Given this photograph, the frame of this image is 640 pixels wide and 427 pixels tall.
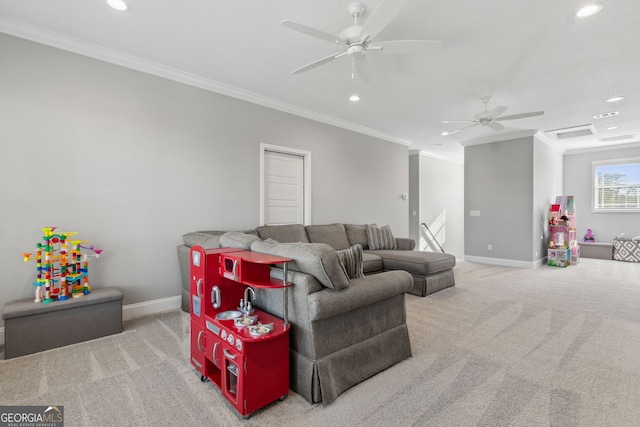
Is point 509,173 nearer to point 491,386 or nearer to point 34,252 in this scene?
point 491,386

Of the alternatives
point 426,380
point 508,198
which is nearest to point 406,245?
point 508,198

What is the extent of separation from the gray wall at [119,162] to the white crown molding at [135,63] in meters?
0.07

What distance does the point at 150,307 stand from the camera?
11.0ft

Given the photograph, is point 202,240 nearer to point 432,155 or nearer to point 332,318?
point 332,318

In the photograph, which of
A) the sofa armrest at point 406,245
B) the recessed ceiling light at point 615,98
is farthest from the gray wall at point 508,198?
the sofa armrest at point 406,245

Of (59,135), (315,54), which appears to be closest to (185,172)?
(59,135)

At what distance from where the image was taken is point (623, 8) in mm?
Result: 2346

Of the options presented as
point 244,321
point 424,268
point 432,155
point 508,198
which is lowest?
point 424,268

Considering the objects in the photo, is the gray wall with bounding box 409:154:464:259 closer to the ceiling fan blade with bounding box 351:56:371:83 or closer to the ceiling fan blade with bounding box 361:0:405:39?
the ceiling fan blade with bounding box 351:56:371:83

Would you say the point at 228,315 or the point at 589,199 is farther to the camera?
the point at 589,199

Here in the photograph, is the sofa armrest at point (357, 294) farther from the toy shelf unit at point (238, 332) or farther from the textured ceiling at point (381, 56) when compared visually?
the textured ceiling at point (381, 56)

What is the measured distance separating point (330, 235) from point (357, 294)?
2.85 m

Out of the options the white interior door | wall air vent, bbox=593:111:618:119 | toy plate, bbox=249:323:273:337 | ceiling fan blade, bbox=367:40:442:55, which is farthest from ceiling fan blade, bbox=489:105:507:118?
toy plate, bbox=249:323:273:337

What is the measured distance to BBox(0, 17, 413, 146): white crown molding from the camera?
2.66 meters
